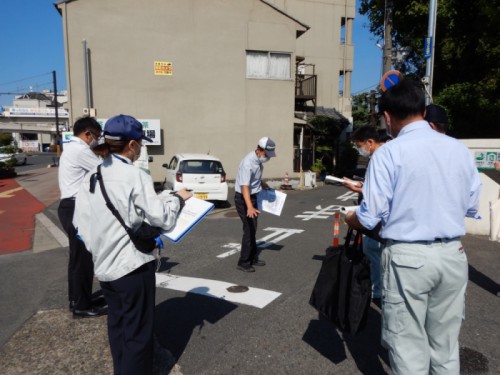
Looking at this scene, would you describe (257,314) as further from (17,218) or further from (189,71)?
→ (189,71)

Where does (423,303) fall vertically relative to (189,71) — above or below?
below

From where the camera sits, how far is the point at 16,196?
43.5 ft

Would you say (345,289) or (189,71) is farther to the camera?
(189,71)

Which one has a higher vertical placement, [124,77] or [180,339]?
[124,77]

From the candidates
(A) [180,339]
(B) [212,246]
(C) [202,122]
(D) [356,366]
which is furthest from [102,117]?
(D) [356,366]

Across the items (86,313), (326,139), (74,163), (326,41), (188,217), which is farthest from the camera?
(326,41)

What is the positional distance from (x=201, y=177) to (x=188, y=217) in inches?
327

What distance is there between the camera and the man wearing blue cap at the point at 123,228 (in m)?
2.32

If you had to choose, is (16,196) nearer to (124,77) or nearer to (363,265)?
(124,77)

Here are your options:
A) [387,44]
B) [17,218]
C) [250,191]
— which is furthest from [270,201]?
[387,44]

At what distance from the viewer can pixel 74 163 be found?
3.60 metres

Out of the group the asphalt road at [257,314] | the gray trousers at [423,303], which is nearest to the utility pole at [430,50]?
the asphalt road at [257,314]

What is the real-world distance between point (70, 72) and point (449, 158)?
14.3 meters

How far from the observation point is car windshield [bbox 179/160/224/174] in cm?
1106
